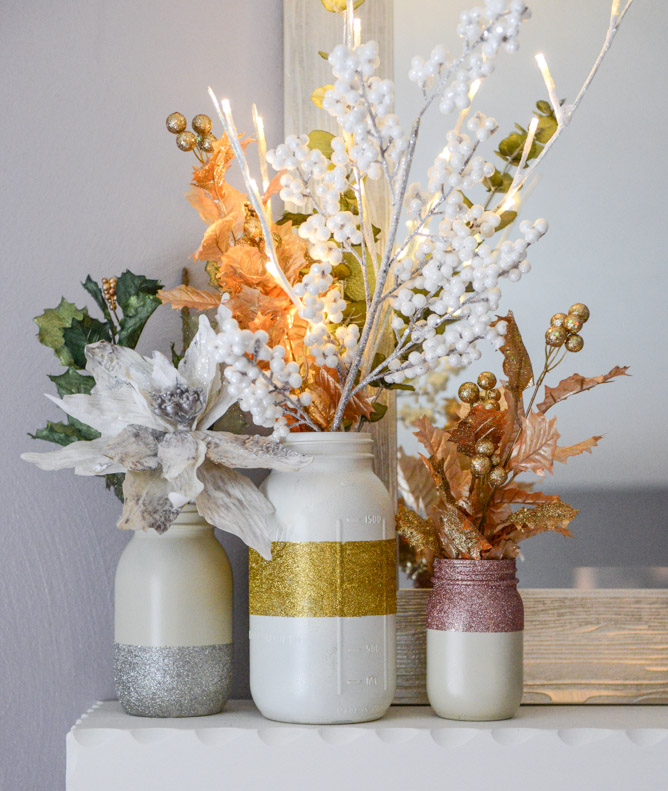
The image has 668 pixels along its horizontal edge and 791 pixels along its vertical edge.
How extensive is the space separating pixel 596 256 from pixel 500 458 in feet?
0.87

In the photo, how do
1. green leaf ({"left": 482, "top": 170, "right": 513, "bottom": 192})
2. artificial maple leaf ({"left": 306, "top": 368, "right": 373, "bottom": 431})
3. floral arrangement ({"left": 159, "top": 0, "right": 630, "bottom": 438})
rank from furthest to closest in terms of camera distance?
green leaf ({"left": 482, "top": 170, "right": 513, "bottom": 192}), artificial maple leaf ({"left": 306, "top": 368, "right": 373, "bottom": 431}), floral arrangement ({"left": 159, "top": 0, "right": 630, "bottom": 438})

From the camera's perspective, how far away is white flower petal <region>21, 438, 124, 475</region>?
0.69 meters

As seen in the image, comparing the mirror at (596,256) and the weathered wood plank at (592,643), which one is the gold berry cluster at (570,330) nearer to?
the mirror at (596,256)

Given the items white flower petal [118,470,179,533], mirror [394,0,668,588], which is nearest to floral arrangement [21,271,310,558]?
white flower petal [118,470,179,533]

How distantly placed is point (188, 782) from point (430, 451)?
34 centimetres

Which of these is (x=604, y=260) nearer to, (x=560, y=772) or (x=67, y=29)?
(x=560, y=772)

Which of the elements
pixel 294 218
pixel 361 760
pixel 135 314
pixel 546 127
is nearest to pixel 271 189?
pixel 294 218

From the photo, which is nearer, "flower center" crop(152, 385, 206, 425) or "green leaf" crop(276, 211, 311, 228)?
"flower center" crop(152, 385, 206, 425)

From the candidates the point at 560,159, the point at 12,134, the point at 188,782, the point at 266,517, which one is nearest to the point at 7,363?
the point at 12,134

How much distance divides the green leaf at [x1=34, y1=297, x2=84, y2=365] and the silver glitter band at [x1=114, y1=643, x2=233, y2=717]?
272 millimetres

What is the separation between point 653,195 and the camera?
2.89 ft

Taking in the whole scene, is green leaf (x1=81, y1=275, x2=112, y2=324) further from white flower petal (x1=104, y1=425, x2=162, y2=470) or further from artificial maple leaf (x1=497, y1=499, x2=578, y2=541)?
artificial maple leaf (x1=497, y1=499, x2=578, y2=541)

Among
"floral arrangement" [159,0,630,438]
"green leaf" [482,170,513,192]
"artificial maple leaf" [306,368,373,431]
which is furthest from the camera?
"green leaf" [482,170,513,192]

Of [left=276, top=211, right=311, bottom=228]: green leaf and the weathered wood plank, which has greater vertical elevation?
[left=276, top=211, right=311, bottom=228]: green leaf
